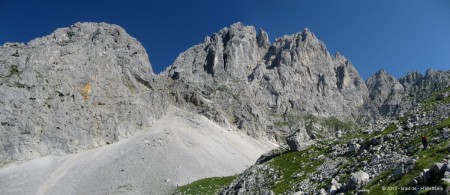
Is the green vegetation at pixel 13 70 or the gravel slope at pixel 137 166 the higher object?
the green vegetation at pixel 13 70

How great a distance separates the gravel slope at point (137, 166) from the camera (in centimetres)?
9450

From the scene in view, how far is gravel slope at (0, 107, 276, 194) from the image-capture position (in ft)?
310

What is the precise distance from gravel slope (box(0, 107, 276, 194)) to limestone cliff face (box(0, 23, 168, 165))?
7.22 metres

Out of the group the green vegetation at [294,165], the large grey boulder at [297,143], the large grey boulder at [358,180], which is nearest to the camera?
the large grey boulder at [358,180]

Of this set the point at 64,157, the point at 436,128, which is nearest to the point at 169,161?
the point at 64,157

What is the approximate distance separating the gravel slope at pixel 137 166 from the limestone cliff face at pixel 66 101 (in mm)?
7223

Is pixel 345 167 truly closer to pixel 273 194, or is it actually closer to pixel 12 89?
pixel 273 194

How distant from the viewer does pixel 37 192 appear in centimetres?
9238

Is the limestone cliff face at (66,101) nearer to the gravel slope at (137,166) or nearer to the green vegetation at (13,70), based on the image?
the green vegetation at (13,70)

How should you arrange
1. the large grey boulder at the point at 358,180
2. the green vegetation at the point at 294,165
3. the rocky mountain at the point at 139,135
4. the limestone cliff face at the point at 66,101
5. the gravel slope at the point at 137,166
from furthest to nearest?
the limestone cliff face at the point at 66,101 < the gravel slope at the point at 137,166 < the green vegetation at the point at 294,165 < the rocky mountain at the point at 139,135 < the large grey boulder at the point at 358,180

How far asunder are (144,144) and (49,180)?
32871 mm

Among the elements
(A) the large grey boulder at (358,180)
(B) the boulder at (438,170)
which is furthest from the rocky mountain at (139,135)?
(B) the boulder at (438,170)

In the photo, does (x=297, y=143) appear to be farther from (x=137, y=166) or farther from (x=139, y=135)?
(x=139, y=135)

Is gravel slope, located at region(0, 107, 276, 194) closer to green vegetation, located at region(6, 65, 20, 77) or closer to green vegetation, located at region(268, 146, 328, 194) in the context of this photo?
green vegetation, located at region(6, 65, 20, 77)
